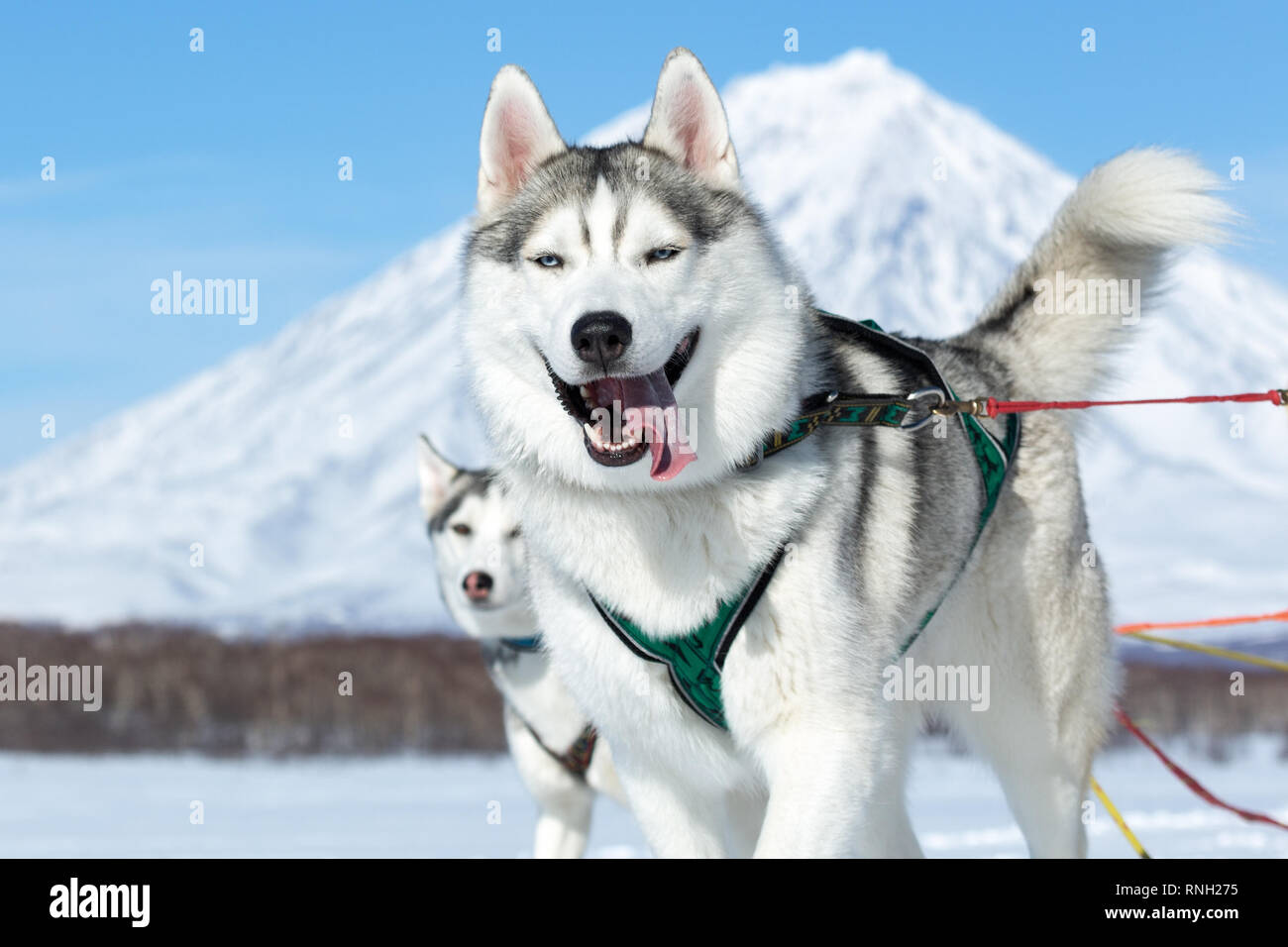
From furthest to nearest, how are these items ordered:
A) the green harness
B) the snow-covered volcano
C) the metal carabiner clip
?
the snow-covered volcano → the metal carabiner clip → the green harness

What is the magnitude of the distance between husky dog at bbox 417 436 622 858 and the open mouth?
2.18 m

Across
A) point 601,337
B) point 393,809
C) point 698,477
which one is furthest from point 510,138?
point 393,809

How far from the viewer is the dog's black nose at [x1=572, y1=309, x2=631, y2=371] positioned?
264 cm

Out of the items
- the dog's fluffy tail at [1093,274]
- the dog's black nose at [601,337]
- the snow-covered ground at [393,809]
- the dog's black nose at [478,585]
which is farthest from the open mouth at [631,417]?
the snow-covered ground at [393,809]

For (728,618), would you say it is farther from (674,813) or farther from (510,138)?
(510,138)

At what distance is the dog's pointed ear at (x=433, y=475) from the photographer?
6098mm

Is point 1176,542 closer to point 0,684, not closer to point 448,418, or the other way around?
point 448,418

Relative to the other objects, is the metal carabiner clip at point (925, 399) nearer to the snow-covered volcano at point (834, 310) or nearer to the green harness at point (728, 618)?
the green harness at point (728, 618)

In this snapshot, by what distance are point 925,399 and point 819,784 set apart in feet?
3.36

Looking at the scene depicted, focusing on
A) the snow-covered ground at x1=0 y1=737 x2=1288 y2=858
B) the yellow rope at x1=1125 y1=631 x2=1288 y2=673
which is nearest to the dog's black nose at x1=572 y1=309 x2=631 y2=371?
the yellow rope at x1=1125 y1=631 x2=1288 y2=673

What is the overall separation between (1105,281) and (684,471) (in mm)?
1910

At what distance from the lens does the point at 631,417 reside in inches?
109

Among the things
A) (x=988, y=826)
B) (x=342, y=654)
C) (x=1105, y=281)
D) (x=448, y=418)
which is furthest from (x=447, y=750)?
(x=448, y=418)

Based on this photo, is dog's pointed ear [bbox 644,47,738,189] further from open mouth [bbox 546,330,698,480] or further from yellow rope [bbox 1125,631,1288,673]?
yellow rope [bbox 1125,631,1288,673]
